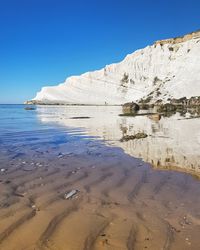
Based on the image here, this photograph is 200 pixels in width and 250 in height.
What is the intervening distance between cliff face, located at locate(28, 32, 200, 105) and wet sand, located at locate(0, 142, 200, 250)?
5209 centimetres

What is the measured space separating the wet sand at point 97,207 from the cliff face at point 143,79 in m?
52.1

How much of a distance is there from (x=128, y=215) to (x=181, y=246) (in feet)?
2.98

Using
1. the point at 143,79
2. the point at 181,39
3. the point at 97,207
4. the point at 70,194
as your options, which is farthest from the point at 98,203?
the point at 181,39

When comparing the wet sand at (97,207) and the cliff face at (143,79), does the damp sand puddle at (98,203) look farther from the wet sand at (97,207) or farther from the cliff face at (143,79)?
the cliff face at (143,79)

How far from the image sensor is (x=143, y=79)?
8662cm

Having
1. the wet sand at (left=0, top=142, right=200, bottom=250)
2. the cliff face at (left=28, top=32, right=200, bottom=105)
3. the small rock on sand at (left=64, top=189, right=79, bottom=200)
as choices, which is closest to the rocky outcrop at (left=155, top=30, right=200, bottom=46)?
the cliff face at (left=28, top=32, right=200, bottom=105)

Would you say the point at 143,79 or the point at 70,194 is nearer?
the point at 70,194

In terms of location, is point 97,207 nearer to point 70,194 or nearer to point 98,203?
point 98,203

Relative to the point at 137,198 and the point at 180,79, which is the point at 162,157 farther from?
the point at 180,79

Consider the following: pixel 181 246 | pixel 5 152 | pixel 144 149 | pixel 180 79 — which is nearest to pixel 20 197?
pixel 181 246

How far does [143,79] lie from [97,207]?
84.6m

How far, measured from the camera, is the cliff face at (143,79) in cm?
6500

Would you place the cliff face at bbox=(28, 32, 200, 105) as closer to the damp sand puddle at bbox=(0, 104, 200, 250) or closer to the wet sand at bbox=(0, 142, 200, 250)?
the damp sand puddle at bbox=(0, 104, 200, 250)

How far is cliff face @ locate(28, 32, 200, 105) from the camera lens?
2559 inches
